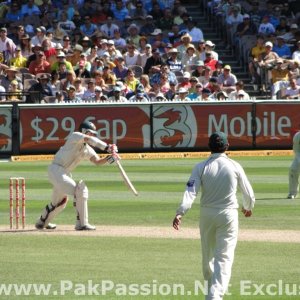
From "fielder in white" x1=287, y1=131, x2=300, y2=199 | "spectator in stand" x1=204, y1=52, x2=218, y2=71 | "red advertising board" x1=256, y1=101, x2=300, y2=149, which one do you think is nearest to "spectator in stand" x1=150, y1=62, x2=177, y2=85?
"spectator in stand" x1=204, y1=52, x2=218, y2=71

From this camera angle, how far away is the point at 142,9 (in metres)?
37.8

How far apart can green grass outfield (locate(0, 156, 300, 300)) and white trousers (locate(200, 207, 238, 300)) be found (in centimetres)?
77

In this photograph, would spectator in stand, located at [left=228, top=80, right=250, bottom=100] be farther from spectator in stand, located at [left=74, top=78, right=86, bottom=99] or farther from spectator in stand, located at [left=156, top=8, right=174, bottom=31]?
spectator in stand, located at [left=156, top=8, right=174, bottom=31]

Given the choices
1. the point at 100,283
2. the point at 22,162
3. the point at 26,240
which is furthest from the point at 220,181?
the point at 22,162

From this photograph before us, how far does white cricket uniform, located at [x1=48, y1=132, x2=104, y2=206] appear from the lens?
1838 centimetres

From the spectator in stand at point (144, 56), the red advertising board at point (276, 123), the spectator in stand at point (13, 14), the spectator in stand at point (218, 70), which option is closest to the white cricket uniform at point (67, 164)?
the red advertising board at point (276, 123)

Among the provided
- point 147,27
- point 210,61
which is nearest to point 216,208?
point 210,61

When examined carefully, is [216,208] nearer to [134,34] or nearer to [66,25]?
[134,34]

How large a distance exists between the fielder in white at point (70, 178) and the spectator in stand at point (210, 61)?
1700 centimetres

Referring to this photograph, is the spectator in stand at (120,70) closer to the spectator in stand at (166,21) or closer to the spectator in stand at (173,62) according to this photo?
the spectator in stand at (173,62)

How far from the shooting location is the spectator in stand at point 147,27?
37000 mm

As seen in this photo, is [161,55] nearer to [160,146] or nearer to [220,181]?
[160,146]

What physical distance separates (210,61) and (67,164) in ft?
56.4

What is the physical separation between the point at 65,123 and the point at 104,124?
1.10m
